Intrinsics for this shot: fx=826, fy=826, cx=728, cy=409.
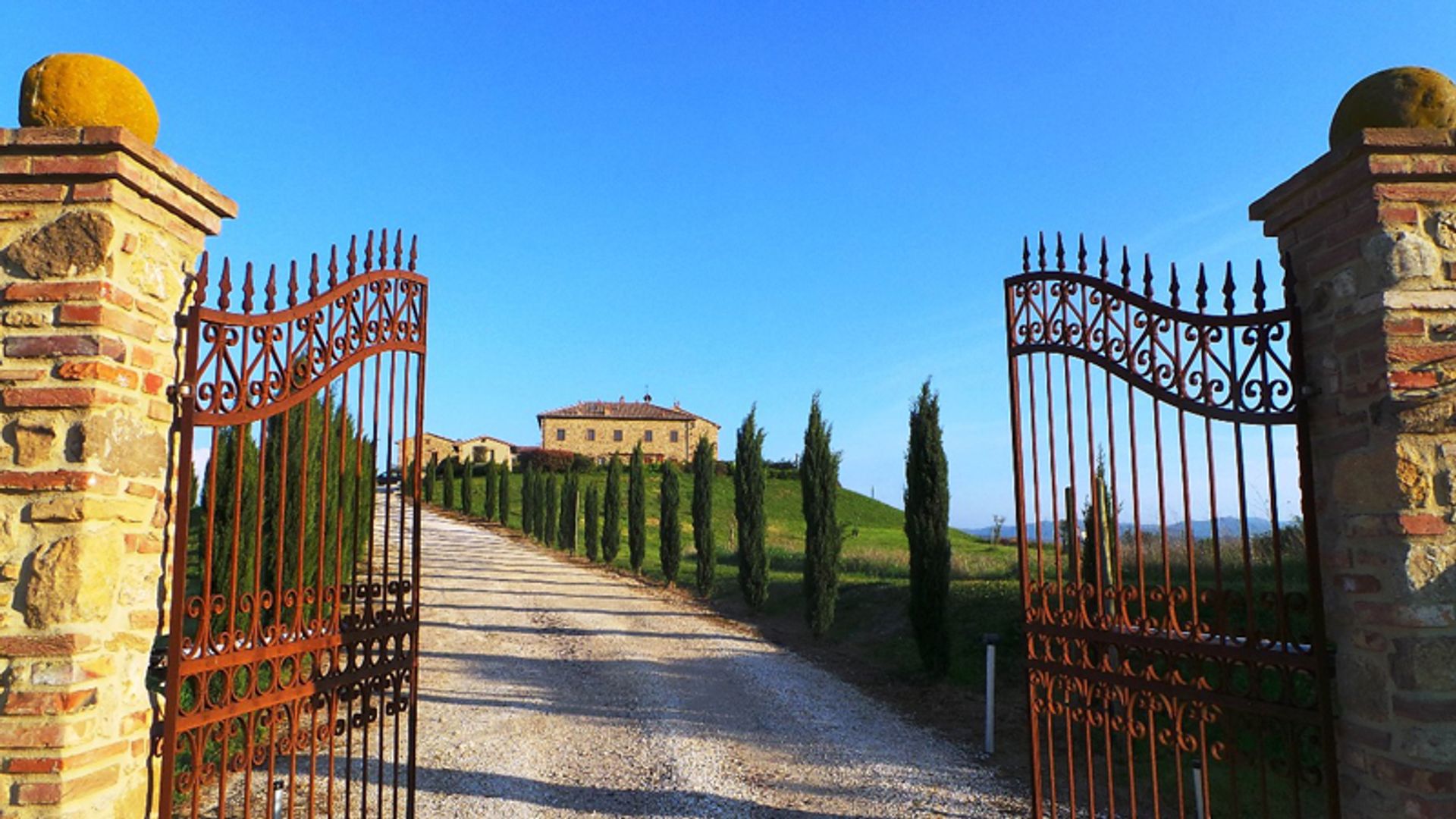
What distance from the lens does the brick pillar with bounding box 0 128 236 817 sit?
3152 mm

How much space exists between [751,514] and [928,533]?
612cm

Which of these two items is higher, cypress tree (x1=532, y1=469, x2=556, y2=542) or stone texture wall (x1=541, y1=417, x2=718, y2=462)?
stone texture wall (x1=541, y1=417, x2=718, y2=462)

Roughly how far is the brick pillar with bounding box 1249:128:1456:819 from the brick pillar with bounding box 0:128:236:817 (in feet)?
16.8

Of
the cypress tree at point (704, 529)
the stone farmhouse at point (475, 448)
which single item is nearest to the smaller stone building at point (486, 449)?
the stone farmhouse at point (475, 448)

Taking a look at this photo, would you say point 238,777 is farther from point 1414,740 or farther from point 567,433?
point 567,433

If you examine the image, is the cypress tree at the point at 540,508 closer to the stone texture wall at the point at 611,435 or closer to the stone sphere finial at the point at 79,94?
the stone texture wall at the point at 611,435

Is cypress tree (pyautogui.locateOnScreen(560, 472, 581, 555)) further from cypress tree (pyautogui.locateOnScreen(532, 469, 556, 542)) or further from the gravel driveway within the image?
the gravel driveway

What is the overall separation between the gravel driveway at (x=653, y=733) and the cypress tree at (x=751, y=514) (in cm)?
214

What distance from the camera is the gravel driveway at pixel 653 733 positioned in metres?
6.83

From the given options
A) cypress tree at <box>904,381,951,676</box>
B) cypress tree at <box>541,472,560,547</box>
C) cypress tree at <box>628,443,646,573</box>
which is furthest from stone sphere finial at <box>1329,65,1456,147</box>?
cypress tree at <box>541,472,560,547</box>

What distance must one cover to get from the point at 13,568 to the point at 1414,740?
5.55 metres

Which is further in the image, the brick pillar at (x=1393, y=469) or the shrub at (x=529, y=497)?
the shrub at (x=529, y=497)

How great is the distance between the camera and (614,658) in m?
12.3

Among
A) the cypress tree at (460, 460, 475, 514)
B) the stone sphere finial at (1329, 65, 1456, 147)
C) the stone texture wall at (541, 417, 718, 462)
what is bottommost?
the cypress tree at (460, 460, 475, 514)
